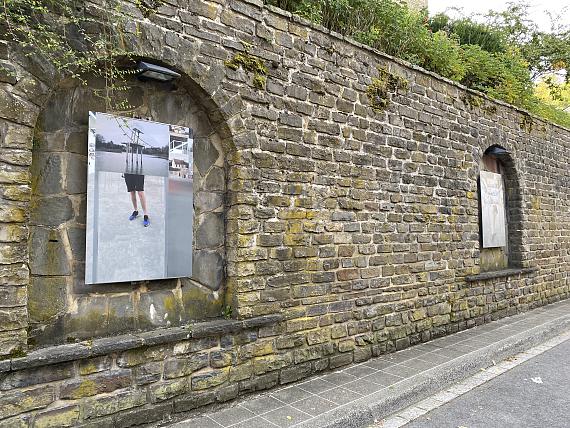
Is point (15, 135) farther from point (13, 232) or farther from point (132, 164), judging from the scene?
point (132, 164)

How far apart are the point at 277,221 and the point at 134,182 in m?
1.37

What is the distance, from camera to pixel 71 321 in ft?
10.2

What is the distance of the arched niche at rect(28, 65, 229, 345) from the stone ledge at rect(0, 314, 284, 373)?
148 mm

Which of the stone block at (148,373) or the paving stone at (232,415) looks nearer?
the stone block at (148,373)

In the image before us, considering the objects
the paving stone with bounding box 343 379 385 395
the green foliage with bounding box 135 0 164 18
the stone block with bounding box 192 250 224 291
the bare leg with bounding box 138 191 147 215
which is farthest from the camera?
the paving stone with bounding box 343 379 385 395

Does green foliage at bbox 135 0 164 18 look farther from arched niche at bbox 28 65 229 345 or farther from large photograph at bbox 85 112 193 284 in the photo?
large photograph at bbox 85 112 193 284

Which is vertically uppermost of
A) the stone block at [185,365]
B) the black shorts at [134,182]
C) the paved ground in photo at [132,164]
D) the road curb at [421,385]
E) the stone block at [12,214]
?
the paved ground in photo at [132,164]

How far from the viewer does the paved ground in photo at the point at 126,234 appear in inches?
126

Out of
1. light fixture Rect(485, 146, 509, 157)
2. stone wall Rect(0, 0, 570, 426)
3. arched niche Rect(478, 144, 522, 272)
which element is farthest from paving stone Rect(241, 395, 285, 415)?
light fixture Rect(485, 146, 509, 157)

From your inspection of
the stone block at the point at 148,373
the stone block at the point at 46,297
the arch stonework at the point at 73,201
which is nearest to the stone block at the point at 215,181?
the arch stonework at the point at 73,201

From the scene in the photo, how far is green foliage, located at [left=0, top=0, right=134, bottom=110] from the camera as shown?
8.97ft

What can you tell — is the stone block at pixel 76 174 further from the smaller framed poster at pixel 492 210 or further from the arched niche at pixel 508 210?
the arched niche at pixel 508 210

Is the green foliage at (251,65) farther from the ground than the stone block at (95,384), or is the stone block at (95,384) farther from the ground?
the green foliage at (251,65)

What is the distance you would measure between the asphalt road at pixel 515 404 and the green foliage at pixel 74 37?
3.74m
